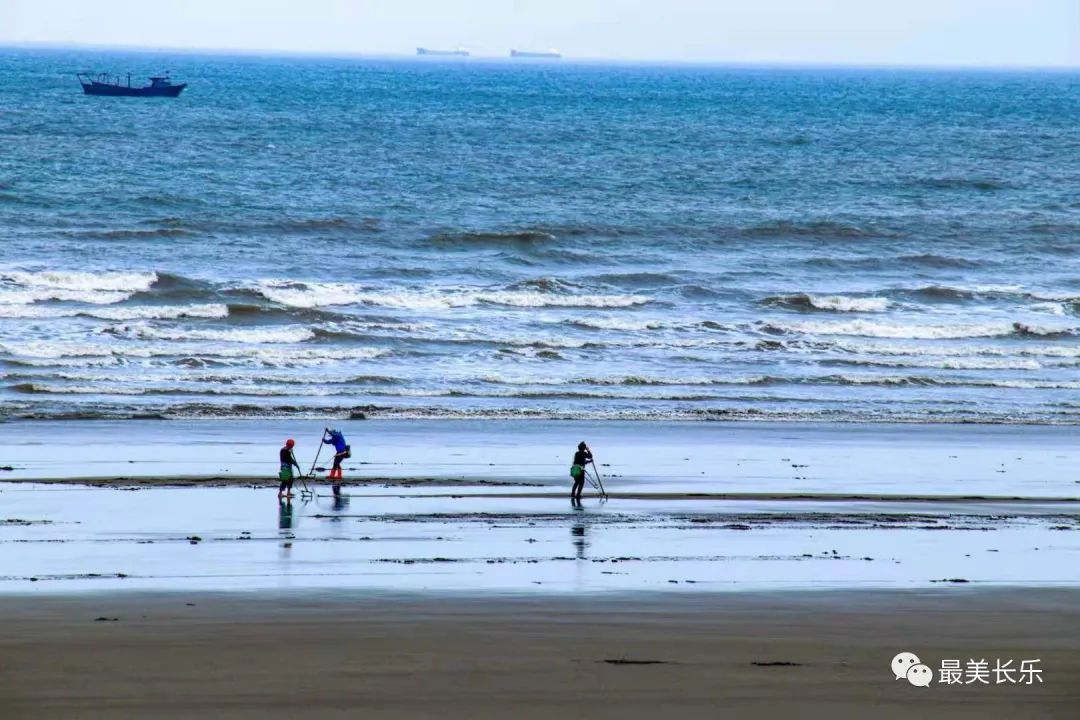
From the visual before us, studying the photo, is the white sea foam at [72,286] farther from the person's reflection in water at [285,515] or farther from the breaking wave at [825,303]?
the person's reflection in water at [285,515]

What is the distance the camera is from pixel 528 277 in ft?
144

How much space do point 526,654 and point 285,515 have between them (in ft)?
21.6

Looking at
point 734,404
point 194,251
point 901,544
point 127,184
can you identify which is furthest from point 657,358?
point 127,184

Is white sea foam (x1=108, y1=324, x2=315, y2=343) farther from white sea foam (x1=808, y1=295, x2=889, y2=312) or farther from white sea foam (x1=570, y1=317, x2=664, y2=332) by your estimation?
white sea foam (x1=808, y1=295, x2=889, y2=312)

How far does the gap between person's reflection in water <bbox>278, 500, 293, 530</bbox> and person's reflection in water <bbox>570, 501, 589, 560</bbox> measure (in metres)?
3.54

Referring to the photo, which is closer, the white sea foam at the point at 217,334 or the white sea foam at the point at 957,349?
the white sea foam at the point at 217,334

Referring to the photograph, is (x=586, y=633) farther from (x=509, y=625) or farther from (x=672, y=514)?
(x=672, y=514)

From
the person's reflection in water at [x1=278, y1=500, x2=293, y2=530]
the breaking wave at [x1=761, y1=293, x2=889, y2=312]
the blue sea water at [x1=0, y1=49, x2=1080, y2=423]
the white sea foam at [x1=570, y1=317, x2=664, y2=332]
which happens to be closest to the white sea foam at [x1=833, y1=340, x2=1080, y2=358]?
the blue sea water at [x1=0, y1=49, x2=1080, y2=423]

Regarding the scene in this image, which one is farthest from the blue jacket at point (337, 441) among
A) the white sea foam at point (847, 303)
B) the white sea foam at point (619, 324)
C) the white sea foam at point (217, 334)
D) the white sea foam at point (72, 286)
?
the white sea foam at point (847, 303)

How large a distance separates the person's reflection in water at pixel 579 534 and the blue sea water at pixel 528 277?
349 inches

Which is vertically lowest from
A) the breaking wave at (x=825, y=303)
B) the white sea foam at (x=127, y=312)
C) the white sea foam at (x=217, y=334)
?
the white sea foam at (x=217, y=334)

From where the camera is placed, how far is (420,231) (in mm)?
52844

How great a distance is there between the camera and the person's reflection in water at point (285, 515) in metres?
18.4

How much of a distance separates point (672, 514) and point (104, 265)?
2770cm
